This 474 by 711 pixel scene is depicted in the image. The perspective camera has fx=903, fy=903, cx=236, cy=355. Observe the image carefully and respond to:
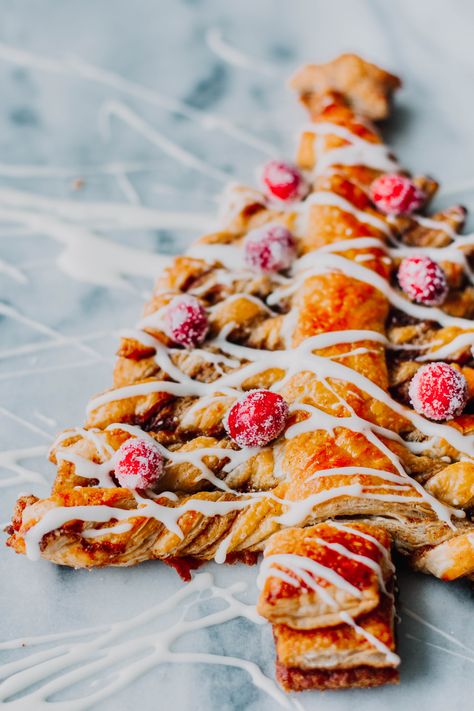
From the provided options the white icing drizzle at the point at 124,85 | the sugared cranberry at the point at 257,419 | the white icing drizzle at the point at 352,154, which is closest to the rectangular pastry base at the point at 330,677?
the sugared cranberry at the point at 257,419

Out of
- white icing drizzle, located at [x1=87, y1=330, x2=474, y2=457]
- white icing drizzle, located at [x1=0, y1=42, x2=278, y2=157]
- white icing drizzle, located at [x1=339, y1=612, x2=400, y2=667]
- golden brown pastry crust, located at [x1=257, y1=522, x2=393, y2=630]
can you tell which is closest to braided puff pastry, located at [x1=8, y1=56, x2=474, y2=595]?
white icing drizzle, located at [x1=87, y1=330, x2=474, y2=457]

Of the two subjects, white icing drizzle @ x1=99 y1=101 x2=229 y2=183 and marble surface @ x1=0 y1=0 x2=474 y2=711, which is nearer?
marble surface @ x1=0 y1=0 x2=474 y2=711

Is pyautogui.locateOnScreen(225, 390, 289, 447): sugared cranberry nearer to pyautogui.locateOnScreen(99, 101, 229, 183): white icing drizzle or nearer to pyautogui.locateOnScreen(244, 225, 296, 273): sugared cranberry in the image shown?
pyautogui.locateOnScreen(244, 225, 296, 273): sugared cranberry

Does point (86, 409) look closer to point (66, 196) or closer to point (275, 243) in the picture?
point (275, 243)

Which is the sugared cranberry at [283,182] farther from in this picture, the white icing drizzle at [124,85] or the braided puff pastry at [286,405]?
the white icing drizzle at [124,85]

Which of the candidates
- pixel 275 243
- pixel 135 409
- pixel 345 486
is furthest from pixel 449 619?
pixel 275 243

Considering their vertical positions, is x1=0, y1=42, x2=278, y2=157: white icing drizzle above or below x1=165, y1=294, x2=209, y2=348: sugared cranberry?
above
